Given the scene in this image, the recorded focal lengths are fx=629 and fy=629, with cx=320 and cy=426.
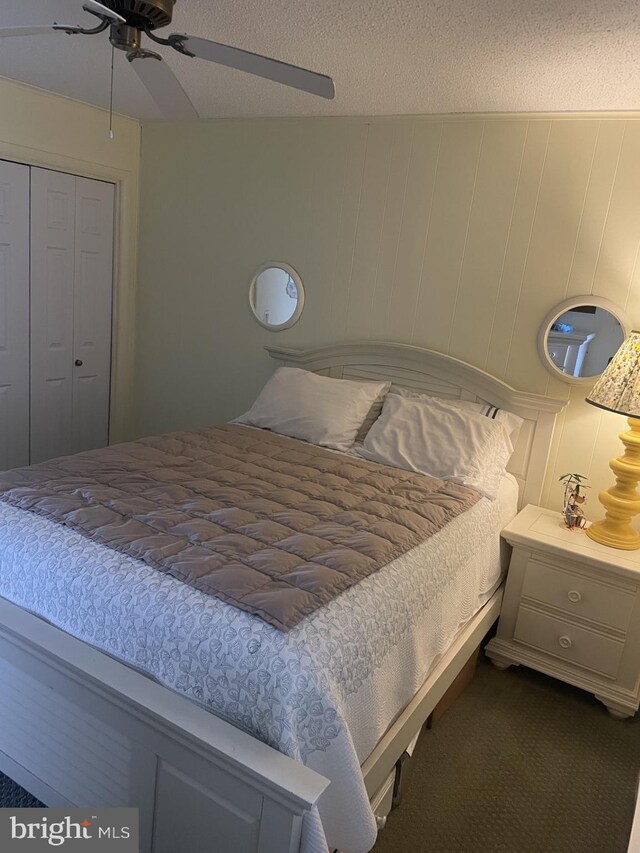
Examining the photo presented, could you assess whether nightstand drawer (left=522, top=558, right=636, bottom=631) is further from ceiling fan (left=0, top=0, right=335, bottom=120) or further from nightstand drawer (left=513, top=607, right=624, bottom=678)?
ceiling fan (left=0, top=0, right=335, bottom=120)

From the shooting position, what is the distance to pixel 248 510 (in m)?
2.02

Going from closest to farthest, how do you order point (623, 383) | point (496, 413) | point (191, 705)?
point (191, 705) < point (623, 383) < point (496, 413)

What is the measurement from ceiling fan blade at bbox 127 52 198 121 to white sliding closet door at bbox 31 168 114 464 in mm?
1580

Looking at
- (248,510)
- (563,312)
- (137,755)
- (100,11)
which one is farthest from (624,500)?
(100,11)

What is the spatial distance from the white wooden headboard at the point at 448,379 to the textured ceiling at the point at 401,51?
1100 millimetres

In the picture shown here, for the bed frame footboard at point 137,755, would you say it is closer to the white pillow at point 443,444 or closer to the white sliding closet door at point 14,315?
the white pillow at point 443,444

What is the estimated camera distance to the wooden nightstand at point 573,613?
2.32 meters

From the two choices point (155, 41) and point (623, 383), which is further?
point (623, 383)

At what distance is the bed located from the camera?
130 cm

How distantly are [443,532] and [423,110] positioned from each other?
191 cm

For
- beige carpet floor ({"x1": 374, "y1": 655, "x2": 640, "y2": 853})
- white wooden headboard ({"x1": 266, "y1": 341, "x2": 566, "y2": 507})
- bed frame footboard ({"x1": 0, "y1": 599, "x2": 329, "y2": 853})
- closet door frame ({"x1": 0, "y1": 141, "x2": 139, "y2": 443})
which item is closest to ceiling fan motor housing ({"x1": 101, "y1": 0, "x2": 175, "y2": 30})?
bed frame footboard ({"x1": 0, "y1": 599, "x2": 329, "y2": 853})

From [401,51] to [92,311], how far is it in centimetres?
240

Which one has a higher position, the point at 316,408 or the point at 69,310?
the point at 69,310

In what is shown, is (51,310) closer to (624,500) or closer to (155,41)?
(155,41)
